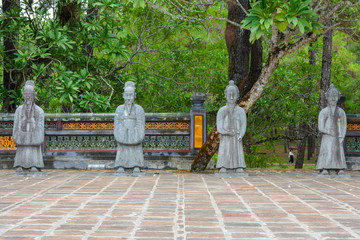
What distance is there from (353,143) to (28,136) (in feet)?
26.4

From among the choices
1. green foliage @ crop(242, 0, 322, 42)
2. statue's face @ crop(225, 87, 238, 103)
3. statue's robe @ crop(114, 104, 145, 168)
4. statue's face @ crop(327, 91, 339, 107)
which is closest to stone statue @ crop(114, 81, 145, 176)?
statue's robe @ crop(114, 104, 145, 168)

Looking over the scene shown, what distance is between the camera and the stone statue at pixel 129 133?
1003 centimetres

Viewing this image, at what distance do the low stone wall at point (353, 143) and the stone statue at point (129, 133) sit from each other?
18.0 feet

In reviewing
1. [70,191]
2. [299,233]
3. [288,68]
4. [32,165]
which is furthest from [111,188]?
[288,68]

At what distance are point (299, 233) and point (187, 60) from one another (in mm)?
11192

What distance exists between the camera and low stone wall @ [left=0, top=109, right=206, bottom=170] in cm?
1187

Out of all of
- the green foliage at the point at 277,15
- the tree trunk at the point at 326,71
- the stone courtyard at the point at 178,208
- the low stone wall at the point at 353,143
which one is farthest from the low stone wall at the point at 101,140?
the tree trunk at the point at 326,71

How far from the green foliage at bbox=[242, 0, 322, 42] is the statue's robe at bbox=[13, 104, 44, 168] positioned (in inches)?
195

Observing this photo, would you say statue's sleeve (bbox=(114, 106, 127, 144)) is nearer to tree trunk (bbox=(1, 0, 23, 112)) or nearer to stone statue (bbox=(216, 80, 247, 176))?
stone statue (bbox=(216, 80, 247, 176))

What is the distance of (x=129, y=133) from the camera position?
32.9 feet

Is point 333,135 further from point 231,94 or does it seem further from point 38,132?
point 38,132

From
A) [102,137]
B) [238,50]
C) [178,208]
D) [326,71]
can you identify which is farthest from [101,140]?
[326,71]

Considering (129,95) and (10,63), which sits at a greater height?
(10,63)

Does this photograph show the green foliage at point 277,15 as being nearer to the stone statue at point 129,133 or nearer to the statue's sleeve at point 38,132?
the stone statue at point 129,133
